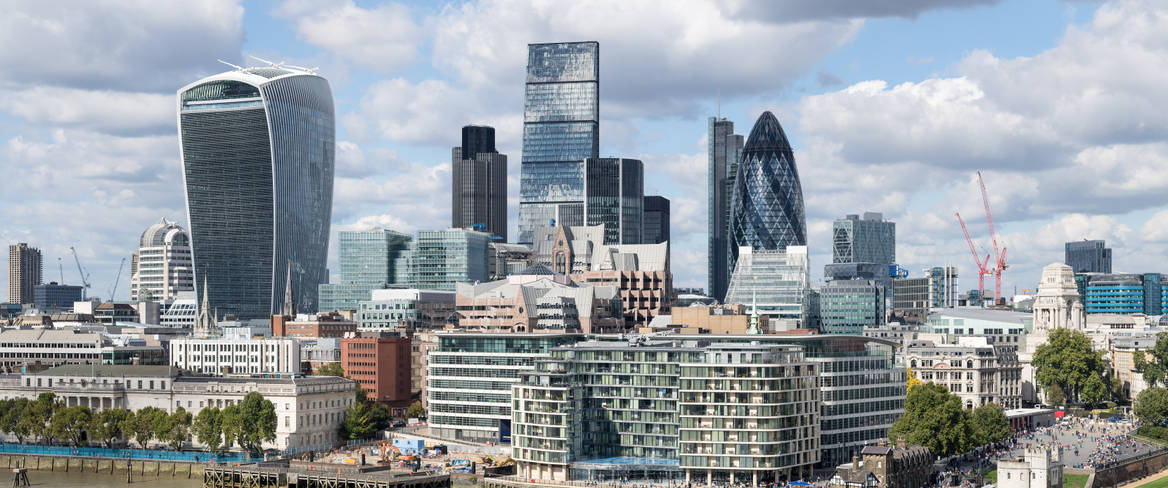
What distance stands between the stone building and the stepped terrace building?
8360mm

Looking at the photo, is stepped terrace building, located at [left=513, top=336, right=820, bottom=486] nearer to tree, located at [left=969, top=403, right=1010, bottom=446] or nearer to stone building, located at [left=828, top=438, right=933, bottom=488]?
stone building, located at [left=828, top=438, right=933, bottom=488]

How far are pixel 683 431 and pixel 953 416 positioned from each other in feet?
116

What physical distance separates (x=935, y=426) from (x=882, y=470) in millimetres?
26156

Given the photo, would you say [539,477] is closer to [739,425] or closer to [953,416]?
[739,425]

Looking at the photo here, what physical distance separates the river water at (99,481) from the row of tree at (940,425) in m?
83.6

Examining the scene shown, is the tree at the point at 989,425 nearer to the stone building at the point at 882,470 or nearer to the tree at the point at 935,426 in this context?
the tree at the point at 935,426

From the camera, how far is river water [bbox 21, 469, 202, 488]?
186 metres

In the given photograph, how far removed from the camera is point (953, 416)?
582 ft

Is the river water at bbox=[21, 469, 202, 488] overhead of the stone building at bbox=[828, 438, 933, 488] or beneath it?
beneath

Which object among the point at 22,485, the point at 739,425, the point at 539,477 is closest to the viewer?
the point at 739,425

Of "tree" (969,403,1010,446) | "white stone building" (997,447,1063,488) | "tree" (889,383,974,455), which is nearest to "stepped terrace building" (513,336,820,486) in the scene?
"tree" (889,383,974,455)

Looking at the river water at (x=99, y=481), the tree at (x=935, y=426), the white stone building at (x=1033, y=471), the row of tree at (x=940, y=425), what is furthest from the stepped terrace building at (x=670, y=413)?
the river water at (x=99, y=481)

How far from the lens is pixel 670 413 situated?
171 metres

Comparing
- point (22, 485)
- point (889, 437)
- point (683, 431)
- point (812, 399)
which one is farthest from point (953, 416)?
point (22, 485)
